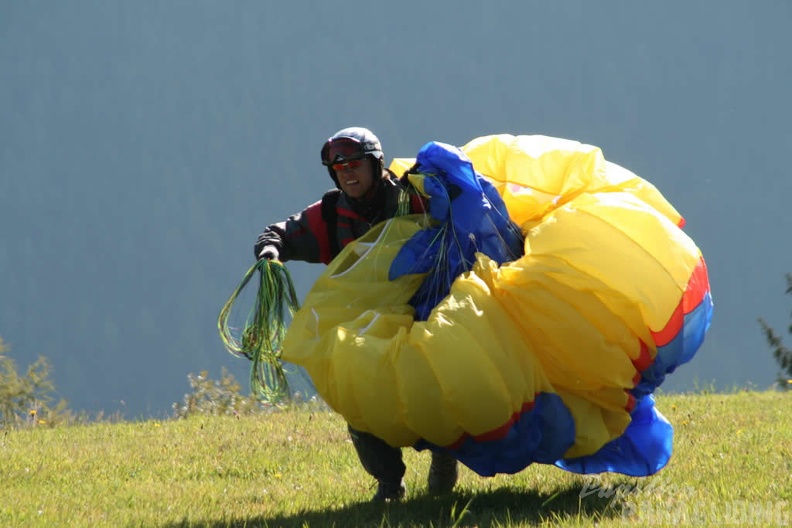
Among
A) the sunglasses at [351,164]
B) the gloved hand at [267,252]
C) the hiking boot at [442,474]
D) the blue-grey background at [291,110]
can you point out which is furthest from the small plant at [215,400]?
the blue-grey background at [291,110]

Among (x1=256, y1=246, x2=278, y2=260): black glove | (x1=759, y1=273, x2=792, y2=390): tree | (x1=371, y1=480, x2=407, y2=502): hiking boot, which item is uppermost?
(x1=759, y1=273, x2=792, y2=390): tree

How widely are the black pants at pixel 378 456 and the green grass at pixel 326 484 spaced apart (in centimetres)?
14

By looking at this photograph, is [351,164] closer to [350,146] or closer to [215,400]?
[350,146]

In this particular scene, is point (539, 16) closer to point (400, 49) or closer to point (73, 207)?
point (400, 49)

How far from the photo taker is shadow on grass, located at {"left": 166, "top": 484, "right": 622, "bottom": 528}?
14.5 ft

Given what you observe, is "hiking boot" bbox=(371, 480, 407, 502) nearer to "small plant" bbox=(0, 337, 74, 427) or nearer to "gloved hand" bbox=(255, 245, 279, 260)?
"gloved hand" bbox=(255, 245, 279, 260)

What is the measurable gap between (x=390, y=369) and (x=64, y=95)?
45415 mm

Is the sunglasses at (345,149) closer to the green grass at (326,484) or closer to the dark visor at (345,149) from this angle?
the dark visor at (345,149)

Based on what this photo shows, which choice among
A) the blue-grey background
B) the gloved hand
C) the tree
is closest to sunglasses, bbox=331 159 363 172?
the gloved hand

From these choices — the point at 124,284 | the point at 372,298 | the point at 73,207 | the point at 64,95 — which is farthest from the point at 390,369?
the point at 64,95

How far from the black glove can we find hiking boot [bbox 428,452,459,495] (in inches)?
45.5

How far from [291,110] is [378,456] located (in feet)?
135

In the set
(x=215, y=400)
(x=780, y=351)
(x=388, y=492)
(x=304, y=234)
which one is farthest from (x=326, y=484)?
(x=780, y=351)

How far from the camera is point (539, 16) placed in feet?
152
